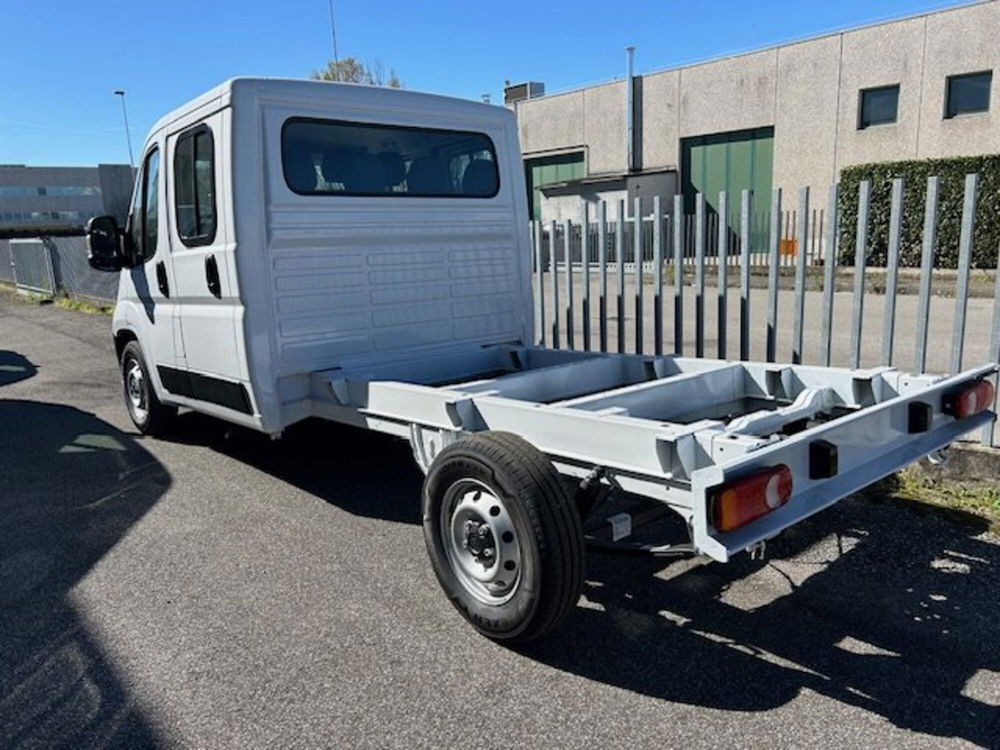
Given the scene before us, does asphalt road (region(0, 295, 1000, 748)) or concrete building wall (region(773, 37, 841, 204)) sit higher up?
concrete building wall (region(773, 37, 841, 204))

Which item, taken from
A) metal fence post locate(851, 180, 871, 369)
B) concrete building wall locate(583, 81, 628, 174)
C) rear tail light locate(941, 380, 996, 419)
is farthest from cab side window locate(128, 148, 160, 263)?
concrete building wall locate(583, 81, 628, 174)

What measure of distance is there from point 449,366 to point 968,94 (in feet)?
65.2

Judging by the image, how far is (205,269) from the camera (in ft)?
15.7

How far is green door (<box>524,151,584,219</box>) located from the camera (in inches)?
1137

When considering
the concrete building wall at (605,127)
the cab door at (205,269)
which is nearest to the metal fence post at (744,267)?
the cab door at (205,269)

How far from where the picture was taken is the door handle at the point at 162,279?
5492 millimetres

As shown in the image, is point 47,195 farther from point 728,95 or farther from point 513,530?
point 513,530

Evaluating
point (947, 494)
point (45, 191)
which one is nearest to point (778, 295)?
point (947, 494)

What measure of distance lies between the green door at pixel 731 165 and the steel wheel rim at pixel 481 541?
68.2ft

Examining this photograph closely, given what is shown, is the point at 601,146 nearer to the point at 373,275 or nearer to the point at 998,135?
the point at 998,135

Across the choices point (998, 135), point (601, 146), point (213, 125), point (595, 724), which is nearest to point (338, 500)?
point (213, 125)

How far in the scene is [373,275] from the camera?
488cm

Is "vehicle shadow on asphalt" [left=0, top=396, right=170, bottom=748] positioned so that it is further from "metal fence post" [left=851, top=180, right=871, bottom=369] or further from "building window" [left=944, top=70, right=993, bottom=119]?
"building window" [left=944, top=70, right=993, bottom=119]

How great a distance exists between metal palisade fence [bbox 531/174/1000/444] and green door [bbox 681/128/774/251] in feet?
19.9
